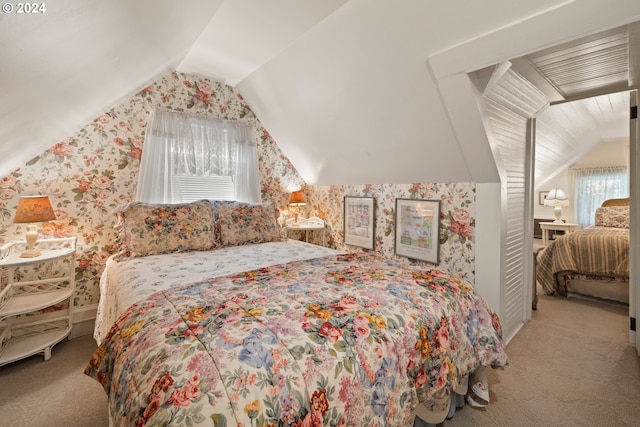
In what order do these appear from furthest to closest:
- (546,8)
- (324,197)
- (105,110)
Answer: (324,197) < (105,110) < (546,8)

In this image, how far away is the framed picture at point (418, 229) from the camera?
8.60 ft

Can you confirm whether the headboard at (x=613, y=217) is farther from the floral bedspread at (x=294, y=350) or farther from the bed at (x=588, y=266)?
the floral bedspread at (x=294, y=350)

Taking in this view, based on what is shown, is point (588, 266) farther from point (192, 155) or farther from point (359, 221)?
point (192, 155)

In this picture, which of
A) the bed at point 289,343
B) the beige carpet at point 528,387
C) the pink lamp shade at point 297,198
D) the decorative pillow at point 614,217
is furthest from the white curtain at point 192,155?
the decorative pillow at point 614,217

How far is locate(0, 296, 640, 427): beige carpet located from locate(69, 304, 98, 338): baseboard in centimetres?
8

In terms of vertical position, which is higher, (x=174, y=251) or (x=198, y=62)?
(x=198, y=62)

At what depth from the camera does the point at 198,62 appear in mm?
2605

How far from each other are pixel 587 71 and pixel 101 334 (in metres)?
3.66

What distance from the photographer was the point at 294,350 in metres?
0.91

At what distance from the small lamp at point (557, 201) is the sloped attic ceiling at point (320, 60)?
484 cm

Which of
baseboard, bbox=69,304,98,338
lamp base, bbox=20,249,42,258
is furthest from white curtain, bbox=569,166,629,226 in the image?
lamp base, bbox=20,249,42,258

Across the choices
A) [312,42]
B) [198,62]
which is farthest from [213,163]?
[312,42]

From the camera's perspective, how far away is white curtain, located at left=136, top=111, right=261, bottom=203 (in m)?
2.72

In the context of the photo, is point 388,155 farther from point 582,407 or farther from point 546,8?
point 582,407
